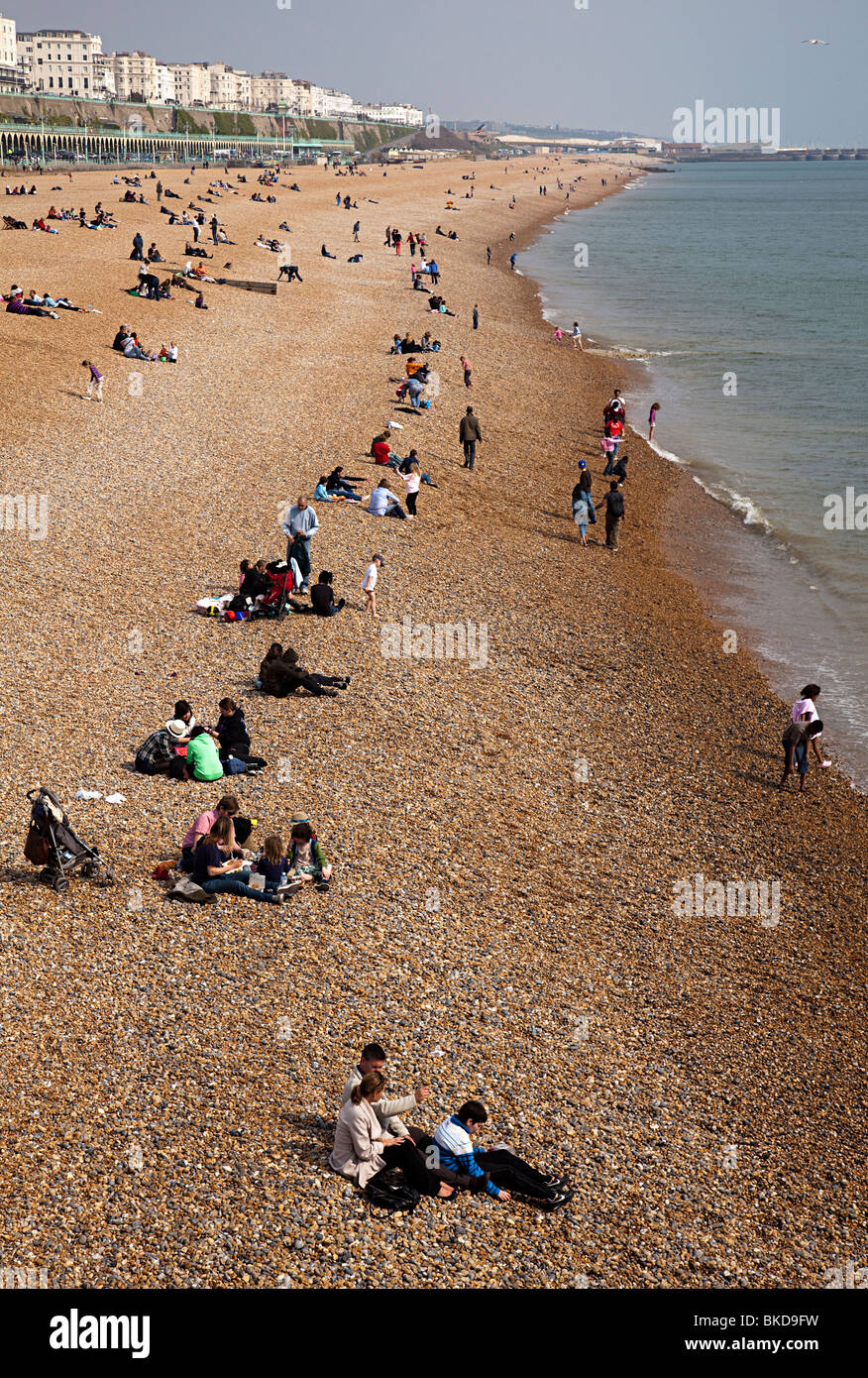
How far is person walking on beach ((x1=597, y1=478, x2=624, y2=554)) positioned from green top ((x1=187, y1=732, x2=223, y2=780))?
1214cm

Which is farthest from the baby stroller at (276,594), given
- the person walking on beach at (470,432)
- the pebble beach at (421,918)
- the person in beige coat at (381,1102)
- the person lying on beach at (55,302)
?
the person lying on beach at (55,302)

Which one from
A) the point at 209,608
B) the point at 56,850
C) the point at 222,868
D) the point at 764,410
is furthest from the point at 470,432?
the point at 56,850

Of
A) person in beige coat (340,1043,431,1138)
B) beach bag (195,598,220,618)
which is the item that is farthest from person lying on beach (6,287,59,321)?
person in beige coat (340,1043,431,1138)

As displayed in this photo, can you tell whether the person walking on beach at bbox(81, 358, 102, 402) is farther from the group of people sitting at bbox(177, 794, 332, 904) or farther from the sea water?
the group of people sitting at bbox(177, 794, 332, 904)

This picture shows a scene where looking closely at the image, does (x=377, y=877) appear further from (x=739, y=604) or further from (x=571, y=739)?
(x=739, y=604)

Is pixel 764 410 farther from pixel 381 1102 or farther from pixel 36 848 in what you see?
pixel 381 1102

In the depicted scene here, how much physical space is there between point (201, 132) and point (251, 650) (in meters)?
150

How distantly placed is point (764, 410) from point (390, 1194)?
32987 millimetres

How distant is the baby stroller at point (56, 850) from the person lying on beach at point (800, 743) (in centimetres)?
881

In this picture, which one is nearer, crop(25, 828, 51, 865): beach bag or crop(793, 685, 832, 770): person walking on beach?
crop(25, 828, 51, 865): beach bag

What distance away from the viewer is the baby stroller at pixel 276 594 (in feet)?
57.6

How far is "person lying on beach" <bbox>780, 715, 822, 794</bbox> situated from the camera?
1474cm

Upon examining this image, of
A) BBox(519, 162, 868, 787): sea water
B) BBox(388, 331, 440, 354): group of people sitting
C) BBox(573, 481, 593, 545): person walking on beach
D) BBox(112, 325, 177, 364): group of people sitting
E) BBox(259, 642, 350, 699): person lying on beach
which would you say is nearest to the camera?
BBox(259, 642, 350, 699): person lying on beach

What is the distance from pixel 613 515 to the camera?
2262cm
